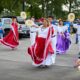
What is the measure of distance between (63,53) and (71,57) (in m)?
1.40

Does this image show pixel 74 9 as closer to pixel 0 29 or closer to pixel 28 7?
pixel 28 7

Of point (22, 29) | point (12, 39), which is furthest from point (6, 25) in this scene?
point (12, 39)

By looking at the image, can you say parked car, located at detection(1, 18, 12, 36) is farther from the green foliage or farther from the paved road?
the green foliage

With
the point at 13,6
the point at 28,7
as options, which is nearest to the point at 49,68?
the point at 13,6

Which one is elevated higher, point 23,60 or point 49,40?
point 49,40

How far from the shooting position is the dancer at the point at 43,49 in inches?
449

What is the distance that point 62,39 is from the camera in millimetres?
16031

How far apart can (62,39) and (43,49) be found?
4648mm

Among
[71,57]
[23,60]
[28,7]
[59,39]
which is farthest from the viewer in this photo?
[28,7]

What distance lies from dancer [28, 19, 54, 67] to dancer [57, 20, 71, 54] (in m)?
4.13

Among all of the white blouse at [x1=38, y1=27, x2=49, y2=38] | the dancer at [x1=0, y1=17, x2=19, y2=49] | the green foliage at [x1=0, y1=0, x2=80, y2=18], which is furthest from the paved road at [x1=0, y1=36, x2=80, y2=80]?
the green foliage at [x1=0, y1=0, x2=80, y2=18]

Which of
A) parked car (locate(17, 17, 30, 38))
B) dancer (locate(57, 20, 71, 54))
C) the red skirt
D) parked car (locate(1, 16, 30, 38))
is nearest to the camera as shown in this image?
the red skirt

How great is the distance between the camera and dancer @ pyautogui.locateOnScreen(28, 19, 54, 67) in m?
11.4

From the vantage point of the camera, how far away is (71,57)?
14.6 metres
